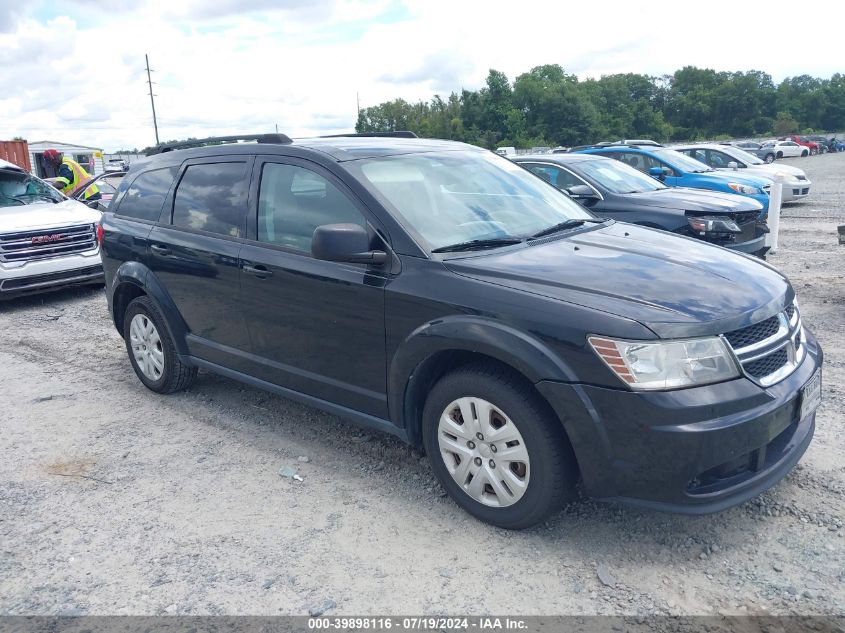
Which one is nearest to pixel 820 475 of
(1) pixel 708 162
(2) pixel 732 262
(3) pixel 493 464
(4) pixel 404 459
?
(2) pixel 732 262

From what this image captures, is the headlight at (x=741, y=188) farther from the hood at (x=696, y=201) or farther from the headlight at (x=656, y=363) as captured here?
the headlight at (x=656, y=363)

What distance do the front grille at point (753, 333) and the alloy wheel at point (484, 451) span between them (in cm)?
98

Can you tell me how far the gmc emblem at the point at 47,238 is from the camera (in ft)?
28.6

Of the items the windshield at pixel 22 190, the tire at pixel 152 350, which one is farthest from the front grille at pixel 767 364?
the windshield at pixel 22 190

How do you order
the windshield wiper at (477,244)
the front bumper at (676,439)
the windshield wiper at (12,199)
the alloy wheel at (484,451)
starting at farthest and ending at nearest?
1. the windshield wiper at (12,199)
2. the windshield wiper at (477,244)
3. the alloy wheel at (484,451)
4. the front bumper at (676,439)

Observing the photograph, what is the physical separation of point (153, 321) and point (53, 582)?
237 centimetres

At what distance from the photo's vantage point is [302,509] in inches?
142

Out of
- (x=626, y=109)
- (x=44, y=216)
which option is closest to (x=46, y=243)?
(x=44, y=216)

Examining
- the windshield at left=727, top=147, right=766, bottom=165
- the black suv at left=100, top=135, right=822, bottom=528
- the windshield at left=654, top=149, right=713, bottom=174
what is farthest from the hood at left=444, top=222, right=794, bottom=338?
the windshield at left=727, top=147, right=766, bottom=165

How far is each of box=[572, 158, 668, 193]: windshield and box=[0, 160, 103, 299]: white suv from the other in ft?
20.5

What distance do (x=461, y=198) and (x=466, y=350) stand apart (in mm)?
1124

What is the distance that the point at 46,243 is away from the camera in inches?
348

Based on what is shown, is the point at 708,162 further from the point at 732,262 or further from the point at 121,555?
the point at 121,555

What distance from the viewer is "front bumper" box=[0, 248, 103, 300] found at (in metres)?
8.50
